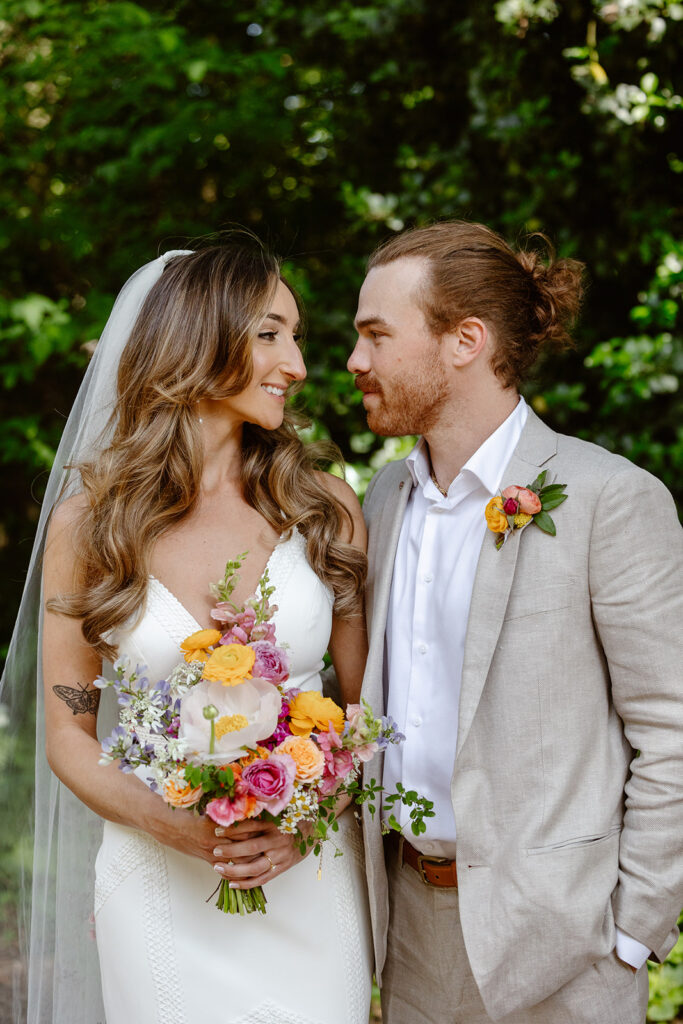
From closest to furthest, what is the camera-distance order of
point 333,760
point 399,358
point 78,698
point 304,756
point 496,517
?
1. point 304,756
2. point 333,760
3. point 496,517
4. point 78,698
5. point 399,358

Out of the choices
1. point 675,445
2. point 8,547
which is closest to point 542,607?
point 675,445

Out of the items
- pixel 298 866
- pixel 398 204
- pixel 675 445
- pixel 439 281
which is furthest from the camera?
pixel 398 204

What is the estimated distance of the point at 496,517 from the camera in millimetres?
2416

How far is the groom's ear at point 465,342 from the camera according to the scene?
2715 mm

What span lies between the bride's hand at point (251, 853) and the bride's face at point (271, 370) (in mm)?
1159

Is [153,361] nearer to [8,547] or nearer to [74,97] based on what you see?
[74,97]

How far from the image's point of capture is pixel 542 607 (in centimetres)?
236

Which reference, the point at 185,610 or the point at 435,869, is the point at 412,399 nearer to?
the point at 185,610

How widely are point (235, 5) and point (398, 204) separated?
1.61 metres

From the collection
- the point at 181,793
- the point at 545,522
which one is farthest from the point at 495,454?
the point at 181,793

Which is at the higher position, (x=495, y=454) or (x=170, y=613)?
(x=495, y=454)

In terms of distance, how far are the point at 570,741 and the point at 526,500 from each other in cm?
59

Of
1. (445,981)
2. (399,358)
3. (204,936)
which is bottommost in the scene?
(445,981)

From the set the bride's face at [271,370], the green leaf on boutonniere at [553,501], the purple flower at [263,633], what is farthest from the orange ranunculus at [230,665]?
the bride's face at [271,370]
